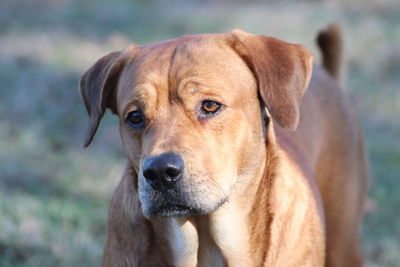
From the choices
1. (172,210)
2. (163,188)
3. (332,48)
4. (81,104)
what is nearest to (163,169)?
(163,188)

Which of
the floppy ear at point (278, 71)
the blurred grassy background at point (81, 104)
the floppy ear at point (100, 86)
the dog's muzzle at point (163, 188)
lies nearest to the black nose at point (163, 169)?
the dog's muzzle at point (163, 188)

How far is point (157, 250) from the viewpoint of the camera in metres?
4.22

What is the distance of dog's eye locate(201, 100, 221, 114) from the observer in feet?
13.3

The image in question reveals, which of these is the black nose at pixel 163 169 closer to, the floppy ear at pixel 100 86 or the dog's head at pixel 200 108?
the dog's head at pixel 200 108

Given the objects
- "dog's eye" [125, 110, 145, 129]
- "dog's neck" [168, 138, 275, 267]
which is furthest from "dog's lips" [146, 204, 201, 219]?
"dog's eye" [125, 110, 145, 129]

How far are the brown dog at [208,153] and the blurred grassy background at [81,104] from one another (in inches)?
67.9

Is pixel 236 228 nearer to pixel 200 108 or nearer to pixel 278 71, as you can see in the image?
pixel 200 108

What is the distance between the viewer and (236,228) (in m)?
4.27

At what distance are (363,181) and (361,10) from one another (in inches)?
292

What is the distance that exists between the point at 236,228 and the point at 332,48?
233cm

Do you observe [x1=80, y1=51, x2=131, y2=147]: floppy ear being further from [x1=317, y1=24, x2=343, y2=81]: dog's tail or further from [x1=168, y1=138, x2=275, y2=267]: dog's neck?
[x1=317, y1=24, x2=343, y2=81]: dog's tail

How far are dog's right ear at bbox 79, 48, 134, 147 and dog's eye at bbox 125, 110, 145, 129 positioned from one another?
251mm

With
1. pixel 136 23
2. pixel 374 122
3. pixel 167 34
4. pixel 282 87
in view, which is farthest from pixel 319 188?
pixel 136 23

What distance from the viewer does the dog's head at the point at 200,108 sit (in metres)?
3.85
